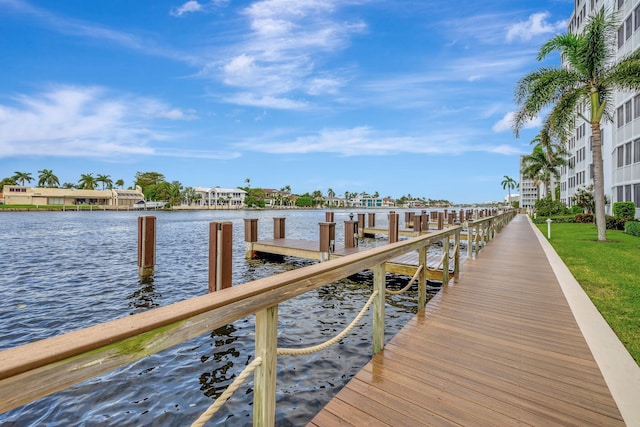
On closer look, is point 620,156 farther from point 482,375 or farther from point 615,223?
point 482,375

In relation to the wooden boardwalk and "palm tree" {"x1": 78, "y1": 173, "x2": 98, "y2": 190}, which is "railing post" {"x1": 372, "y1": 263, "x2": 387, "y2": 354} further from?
"palm tree" {"x1": 78, "y1": 173, "x2": 98, "y2": 190}

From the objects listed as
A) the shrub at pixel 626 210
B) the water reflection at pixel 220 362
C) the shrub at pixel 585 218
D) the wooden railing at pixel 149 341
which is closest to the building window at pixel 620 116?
the shrub at pixel 626 210

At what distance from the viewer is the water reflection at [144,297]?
27.1 ft

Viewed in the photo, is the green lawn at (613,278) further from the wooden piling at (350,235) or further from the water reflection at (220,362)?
the wooden piling at (350,235)

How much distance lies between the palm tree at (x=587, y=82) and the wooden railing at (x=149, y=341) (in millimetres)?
16813

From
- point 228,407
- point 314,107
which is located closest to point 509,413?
point 228,407

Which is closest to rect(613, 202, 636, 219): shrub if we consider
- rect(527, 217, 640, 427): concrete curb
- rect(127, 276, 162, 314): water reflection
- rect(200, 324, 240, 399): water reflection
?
rect(527, 217, 640, 427): concrete curb

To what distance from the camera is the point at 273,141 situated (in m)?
81.8

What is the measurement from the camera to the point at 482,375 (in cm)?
315

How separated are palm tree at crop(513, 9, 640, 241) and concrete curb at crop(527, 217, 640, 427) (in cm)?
1208

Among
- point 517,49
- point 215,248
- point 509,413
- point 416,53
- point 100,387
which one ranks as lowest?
point 100,387

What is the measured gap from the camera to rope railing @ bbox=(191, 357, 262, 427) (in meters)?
1.43

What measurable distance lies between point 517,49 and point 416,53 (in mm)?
9620

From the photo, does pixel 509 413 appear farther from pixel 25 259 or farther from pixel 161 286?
pixel 25 259
